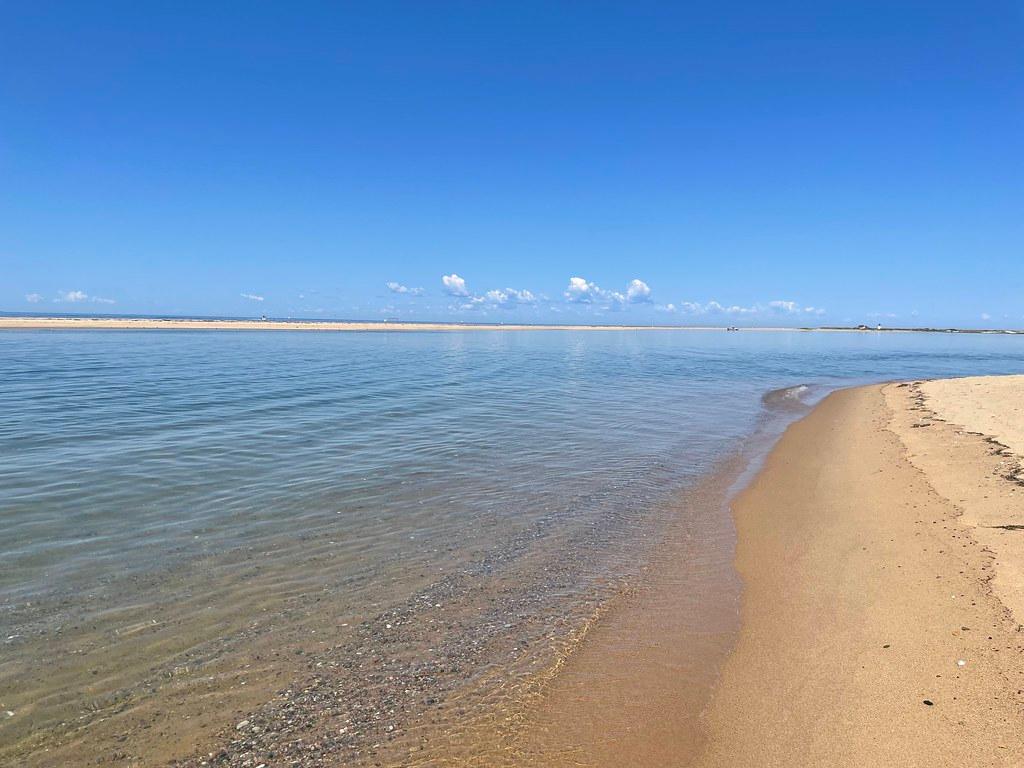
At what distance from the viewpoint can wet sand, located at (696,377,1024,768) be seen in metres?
3.81

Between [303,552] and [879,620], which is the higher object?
[879,620]

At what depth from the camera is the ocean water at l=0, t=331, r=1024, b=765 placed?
4.40 metres

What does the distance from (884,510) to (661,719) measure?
653 centimetres

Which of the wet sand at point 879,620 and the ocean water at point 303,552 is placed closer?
the wet sand at point 879,620

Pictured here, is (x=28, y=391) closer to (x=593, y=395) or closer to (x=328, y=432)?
(x=328, y=432)

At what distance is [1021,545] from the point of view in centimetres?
Answer: 649

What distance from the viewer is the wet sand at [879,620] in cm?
381

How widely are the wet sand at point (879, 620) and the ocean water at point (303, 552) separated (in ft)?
5.40

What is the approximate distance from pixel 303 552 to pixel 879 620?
671cm

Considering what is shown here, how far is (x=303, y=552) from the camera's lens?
6.98 meters

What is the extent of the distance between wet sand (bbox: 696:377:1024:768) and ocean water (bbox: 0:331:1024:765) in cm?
165

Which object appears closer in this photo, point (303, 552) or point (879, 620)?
point (879, 620)

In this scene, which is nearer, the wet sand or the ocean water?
the wet sand

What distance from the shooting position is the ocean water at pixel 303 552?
440cm
